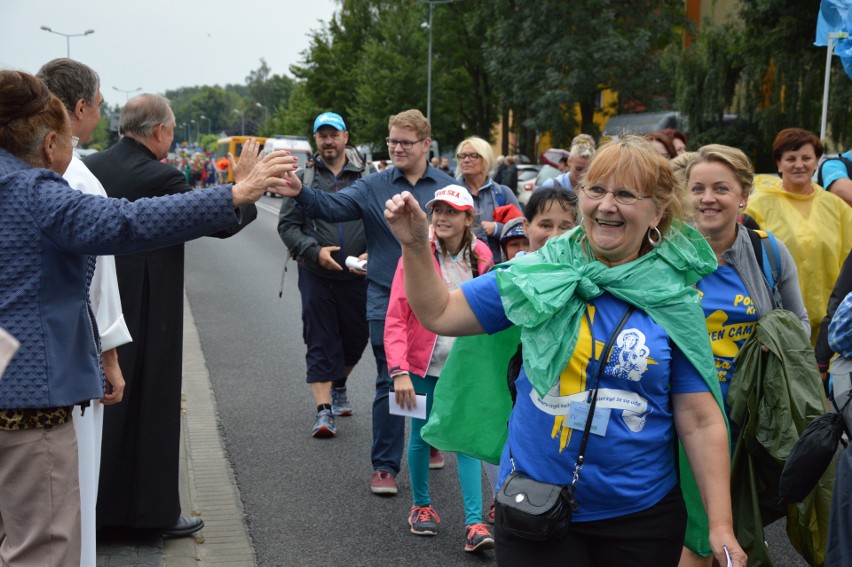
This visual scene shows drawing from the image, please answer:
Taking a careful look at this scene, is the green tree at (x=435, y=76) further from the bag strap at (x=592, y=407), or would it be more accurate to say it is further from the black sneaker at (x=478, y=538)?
the bag strap at (x=592, y=407)

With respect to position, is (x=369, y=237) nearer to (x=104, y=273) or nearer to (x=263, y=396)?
(x=104, y=273)

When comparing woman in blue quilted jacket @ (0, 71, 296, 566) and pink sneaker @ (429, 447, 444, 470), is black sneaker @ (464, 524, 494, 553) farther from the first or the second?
woman in blue quilted jacket @ (0, 71, 296, 566)

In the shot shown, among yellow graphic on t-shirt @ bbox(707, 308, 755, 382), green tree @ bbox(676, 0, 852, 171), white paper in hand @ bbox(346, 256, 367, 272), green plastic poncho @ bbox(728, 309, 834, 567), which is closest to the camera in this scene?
green plastic poncho @ bbox(728, 309, 834, 567)

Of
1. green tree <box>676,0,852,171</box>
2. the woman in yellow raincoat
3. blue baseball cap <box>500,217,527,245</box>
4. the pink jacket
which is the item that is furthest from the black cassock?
green tree <box>676,0,852,171</box>

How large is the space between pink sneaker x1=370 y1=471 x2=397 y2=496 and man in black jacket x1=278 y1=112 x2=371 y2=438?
119cm

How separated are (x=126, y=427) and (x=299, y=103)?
72.1m

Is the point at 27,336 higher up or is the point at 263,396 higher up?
the point at 27,336

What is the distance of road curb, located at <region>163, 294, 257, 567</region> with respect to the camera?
458 centimetres

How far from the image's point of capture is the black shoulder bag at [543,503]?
8.36 ft

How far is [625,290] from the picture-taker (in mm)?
2660

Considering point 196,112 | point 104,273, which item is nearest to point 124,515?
point 104,273

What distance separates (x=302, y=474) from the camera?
19.4 feet

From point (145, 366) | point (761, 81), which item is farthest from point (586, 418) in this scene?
point (761, 81)

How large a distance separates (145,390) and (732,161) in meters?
2.75
